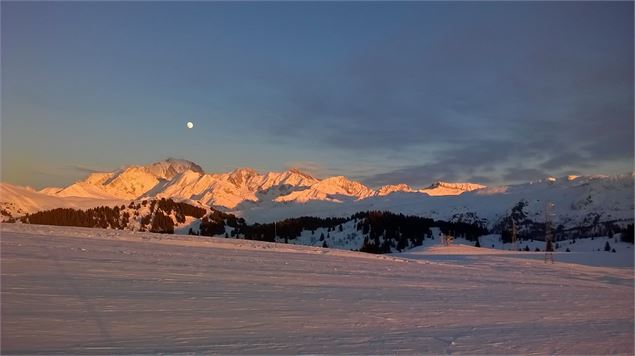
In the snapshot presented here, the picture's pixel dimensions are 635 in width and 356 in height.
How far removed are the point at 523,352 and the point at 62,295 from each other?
9589 mm

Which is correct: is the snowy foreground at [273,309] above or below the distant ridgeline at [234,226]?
below

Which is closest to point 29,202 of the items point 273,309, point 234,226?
point 234,226

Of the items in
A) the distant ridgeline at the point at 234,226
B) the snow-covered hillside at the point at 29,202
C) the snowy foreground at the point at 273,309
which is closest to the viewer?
the snowy foreground at the point at 273,309

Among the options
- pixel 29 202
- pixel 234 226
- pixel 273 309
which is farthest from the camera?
pixel 29 202

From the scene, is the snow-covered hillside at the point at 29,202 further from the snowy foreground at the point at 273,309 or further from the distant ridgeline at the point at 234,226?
the snowy foreground at the point at 273,309

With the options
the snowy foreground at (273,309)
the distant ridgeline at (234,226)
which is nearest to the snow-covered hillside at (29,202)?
the distant ridgeline at (234,226)

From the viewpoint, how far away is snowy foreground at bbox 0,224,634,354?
30.0ft

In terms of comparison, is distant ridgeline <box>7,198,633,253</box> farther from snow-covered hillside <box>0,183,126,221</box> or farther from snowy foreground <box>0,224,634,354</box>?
snowy foreground <box>0,224,634,354</box>

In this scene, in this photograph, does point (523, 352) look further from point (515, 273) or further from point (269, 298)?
point (515, 273)

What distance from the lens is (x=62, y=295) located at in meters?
12.0

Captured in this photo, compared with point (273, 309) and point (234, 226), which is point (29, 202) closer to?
point (234, 226)

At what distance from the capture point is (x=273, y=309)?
40.1ft

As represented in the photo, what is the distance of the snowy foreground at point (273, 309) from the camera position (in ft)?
30.0

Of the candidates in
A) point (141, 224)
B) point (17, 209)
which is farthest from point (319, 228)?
point (17, 209)
